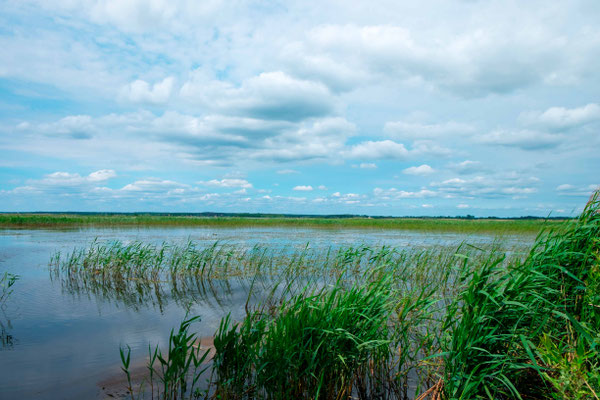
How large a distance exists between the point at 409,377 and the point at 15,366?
24.2 ft

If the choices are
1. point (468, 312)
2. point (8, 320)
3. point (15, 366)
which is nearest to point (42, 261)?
point (8, 320)

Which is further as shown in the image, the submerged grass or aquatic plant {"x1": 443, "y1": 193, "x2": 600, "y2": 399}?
the submerged grass

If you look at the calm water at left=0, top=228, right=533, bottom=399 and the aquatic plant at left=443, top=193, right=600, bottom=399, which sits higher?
the aquatic plant at left=443, top=193, right=600, bottom=399

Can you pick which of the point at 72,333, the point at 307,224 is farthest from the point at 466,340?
the point at 307,224

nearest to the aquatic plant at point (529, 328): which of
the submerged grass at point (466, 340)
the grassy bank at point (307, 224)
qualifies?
the submerged grass at point (466, 340)

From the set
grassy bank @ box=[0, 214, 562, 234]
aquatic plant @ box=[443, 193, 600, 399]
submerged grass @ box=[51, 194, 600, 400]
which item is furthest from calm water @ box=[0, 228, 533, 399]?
grassy bank @ box=[0, 214, 562, 234]

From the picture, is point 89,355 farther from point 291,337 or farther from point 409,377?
point 409,377

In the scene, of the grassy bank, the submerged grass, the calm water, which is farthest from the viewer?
the grassy bank

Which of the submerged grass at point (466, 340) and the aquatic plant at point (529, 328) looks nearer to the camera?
the aquatic plant at point (529, 328)

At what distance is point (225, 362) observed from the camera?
5.05m

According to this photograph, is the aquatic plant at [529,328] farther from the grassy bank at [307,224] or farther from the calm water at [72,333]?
the grassy bank at [307,224]

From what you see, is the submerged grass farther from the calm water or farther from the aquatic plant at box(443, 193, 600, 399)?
the calm water

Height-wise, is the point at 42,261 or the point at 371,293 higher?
the point at 371,293

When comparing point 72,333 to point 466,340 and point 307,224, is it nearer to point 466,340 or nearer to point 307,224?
point 466,340
